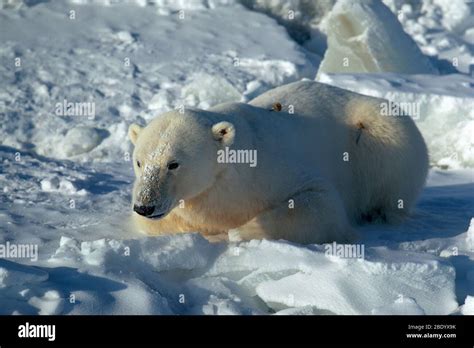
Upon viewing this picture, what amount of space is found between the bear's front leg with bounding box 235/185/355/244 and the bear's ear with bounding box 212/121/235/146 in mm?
464

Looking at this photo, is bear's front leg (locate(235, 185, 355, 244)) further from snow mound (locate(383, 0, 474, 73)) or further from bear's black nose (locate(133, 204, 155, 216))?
snow mound (locate(383, 0, 474, 73))

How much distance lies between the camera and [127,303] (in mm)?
3408

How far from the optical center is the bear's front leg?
14.4 feet

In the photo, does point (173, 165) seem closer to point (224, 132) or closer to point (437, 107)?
point (224, 132)

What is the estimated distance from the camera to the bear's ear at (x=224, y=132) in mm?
4320

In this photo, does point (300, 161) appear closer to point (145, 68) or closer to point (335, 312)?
point (335, 312)

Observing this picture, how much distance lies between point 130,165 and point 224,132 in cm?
243

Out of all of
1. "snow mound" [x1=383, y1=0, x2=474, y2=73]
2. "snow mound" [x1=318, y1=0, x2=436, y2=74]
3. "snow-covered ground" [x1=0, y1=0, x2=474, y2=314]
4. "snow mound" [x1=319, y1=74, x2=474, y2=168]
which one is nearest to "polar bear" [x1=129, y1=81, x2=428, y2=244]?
"snow-covered ground" [x1=0, y1=0, x2=474, y2=314]

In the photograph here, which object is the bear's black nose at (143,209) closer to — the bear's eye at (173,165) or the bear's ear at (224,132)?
the bear's eye at (173,165)

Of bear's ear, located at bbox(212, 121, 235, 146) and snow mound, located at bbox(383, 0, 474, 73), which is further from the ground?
bear's ear, located at bbox(212, 121, 235, 146)

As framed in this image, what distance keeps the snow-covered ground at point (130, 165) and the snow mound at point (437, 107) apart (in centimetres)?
1

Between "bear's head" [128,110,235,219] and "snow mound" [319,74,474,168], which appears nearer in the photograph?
"bear's head" [128,110,235,219]
